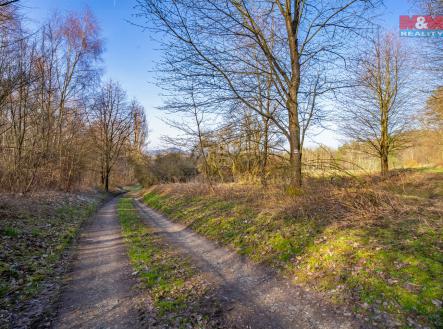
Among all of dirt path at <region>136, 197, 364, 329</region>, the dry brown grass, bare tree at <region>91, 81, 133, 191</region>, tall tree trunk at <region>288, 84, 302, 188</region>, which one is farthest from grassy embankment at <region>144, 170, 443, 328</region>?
bare tree at <region>91, 81, 133, 191</region>

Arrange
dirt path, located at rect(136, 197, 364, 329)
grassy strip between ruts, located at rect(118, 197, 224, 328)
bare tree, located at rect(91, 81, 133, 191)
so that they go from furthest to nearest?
bare tree, located at rect(91, 81, 133, 191), grassy strip between ruts, located at rect(118, 197, 224, 328), dirt path, located at rect(136, 197, 364, 329)

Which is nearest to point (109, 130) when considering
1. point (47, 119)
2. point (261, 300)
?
point (47, 119)

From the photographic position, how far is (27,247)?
6.11 meters

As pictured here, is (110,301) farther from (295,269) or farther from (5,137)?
(5,137)

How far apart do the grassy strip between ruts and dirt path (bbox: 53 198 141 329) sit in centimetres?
27

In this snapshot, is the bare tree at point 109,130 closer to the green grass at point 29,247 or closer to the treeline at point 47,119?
the treeline at point 47,119

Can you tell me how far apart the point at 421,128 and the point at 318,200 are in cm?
1449

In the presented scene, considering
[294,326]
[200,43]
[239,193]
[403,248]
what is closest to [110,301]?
[294,326]

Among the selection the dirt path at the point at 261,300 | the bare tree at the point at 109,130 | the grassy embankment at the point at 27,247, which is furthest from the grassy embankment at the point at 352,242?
the bare tree at the point at 109,130

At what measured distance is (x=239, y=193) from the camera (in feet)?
39.6

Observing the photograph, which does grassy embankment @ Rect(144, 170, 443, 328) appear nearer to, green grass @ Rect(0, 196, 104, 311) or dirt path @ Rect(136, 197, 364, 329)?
dirt path @ Rect(136, 197, 364, 329)

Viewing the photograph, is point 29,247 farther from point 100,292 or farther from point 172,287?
point 172,287

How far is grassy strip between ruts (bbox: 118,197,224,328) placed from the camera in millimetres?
3457

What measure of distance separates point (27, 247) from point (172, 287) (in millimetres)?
4410
